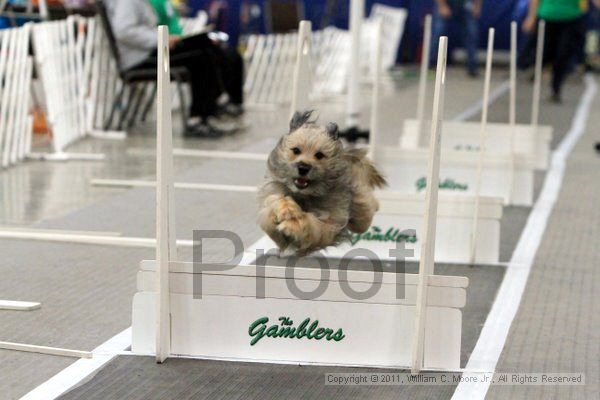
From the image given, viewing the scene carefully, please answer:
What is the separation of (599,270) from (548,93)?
29.1 ft

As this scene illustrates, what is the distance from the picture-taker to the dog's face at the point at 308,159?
12.5 ft

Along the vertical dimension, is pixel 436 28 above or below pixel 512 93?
above

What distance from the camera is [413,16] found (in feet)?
53.2

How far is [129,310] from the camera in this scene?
12.9 feet

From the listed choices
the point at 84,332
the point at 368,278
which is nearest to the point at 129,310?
the point at 84,332

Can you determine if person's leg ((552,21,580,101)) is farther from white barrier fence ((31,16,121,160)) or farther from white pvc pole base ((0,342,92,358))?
white pvc pole base ((0,342,92,358))

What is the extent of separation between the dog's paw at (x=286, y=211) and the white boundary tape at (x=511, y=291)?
0.78 meters

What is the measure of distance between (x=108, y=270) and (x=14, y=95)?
287cm

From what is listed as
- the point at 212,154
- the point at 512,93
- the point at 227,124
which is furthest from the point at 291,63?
the point at 512,93

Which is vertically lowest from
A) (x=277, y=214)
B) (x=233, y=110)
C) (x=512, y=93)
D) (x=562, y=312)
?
(x=562, y=312)

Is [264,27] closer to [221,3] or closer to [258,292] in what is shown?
[221,3]

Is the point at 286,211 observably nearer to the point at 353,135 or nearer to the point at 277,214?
the point at 277,214

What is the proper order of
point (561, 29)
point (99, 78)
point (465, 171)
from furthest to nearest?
point (561, 29)
point (99, 78)
point (465, 171)

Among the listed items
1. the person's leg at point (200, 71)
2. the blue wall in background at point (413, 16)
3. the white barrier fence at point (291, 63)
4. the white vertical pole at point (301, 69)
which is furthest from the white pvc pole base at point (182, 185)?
the blue wall in background at point (413, 16)
